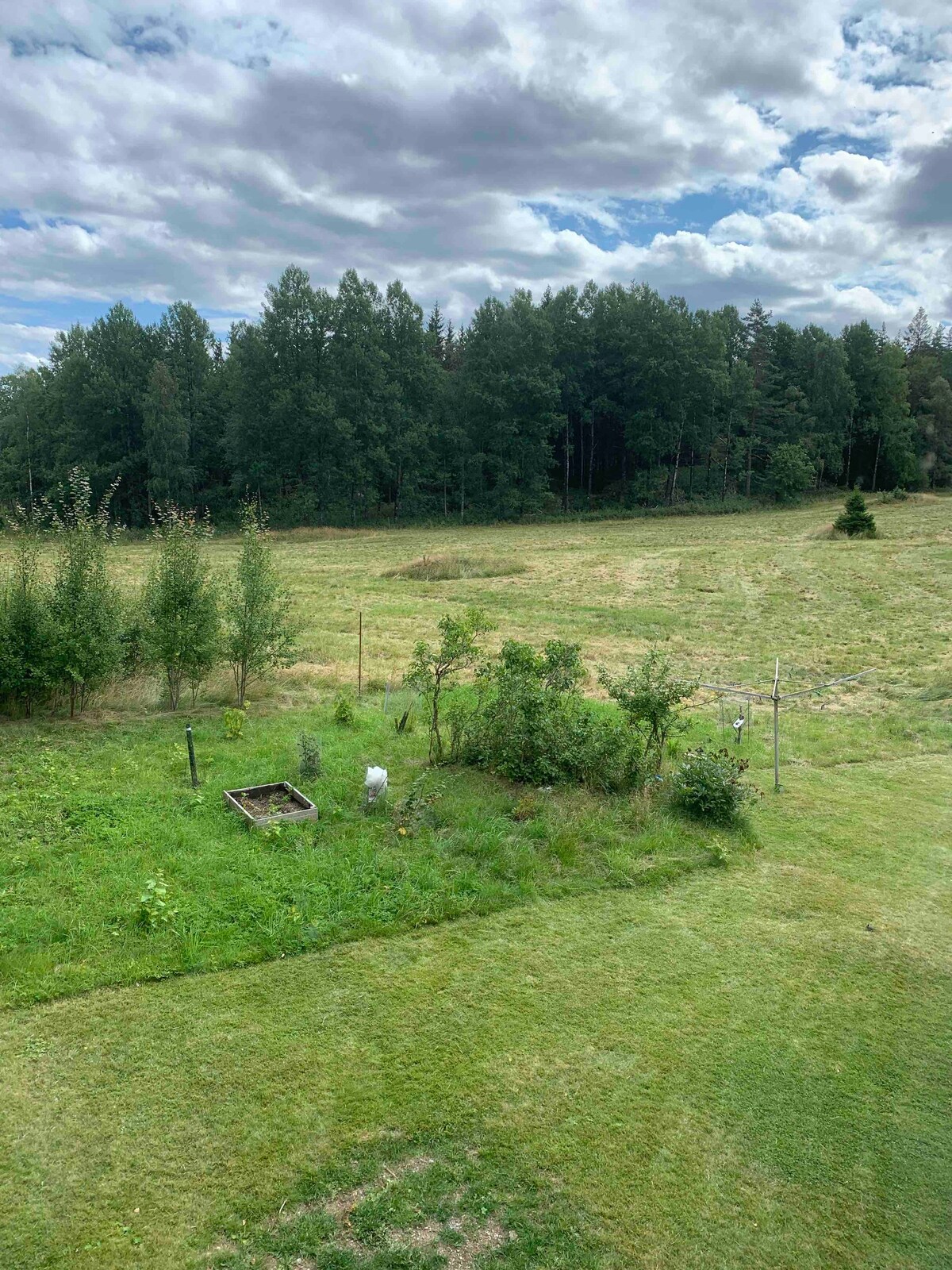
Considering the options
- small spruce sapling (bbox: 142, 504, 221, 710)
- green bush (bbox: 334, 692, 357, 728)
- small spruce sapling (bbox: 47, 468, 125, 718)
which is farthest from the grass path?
small spruce sapling (bbox: 142, 504, 221, 710)

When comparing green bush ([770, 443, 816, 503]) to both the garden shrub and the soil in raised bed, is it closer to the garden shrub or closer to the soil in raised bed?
the garden shrub

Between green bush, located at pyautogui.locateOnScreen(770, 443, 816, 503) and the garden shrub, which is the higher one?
green bush, located at pyautogui.locateOnScreen(770, 443, 816, 503)

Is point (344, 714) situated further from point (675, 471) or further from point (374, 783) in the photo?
point (675, 471)

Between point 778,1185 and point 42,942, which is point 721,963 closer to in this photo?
point 778,1185

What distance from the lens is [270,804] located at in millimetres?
9812

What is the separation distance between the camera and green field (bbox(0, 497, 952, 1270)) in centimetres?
473

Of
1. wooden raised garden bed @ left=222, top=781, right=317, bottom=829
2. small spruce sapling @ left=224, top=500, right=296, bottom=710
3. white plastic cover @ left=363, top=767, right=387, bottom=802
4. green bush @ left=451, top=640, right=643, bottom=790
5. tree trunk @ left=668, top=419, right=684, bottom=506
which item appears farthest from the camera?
tree trunk @ left=668, top=419, right=684, bottom=506

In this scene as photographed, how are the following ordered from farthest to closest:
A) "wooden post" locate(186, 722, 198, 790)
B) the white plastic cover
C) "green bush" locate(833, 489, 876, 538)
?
"green bush" locate(833, 489, 876, 538)
"wooden post" locate(186, 722, 198, 790)
the white plastic cover

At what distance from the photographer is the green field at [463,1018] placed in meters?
4.73

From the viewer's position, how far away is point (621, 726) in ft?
39.8

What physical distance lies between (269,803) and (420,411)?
49204 mm

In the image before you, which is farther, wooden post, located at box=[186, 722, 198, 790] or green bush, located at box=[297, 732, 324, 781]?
green bush, located at box=[297, 732, 324, 781]

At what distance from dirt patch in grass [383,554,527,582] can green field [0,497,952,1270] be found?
19709 mm

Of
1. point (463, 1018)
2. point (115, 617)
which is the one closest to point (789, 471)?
point (115, 617)
